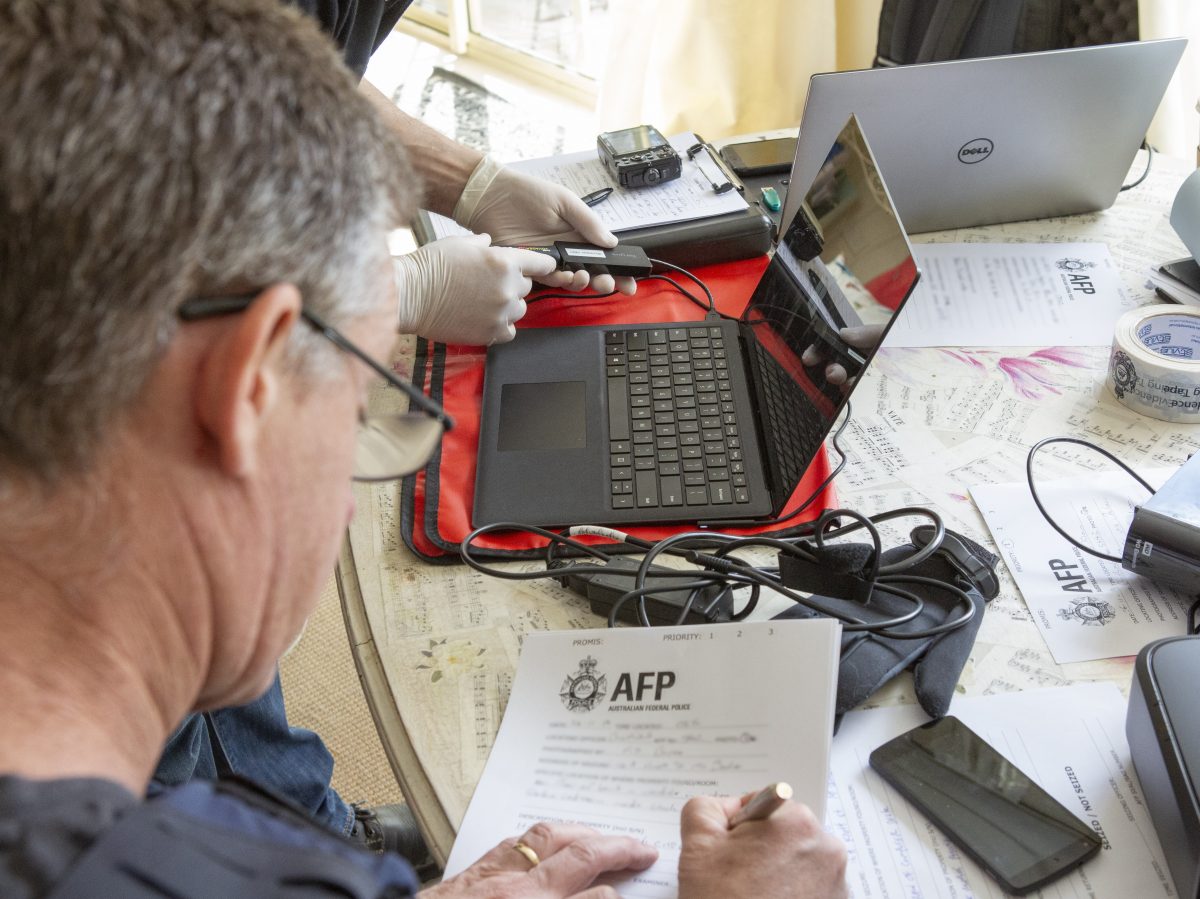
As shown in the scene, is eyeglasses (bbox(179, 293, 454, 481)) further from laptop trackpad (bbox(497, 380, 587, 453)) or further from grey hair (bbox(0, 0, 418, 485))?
laptop trackpad (bbox(497, 380, 587, 453))

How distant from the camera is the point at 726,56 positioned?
246 cm

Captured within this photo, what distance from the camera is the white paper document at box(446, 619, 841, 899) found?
2.50ft

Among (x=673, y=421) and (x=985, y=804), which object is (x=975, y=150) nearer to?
(x=673, y=421)

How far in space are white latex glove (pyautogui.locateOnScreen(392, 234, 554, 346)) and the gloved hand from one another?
0.49 meters

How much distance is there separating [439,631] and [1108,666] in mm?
557

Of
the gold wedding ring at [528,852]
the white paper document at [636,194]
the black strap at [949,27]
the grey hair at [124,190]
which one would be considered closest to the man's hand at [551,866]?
the gold wedding ring at [528,852]

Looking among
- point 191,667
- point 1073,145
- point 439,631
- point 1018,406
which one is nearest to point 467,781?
point 439,631

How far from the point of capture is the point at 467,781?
80 centimetres

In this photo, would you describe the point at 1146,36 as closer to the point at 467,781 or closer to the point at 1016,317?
the point at 1016,317

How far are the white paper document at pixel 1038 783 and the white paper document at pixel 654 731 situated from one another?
→ 0.05m

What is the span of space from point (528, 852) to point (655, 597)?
255 mm

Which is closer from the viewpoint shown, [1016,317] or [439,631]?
[439,631]

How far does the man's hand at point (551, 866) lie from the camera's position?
71cm

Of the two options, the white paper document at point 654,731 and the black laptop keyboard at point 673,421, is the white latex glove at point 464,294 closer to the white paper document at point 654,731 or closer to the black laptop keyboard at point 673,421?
the black laptop keyboard at point 673,421
